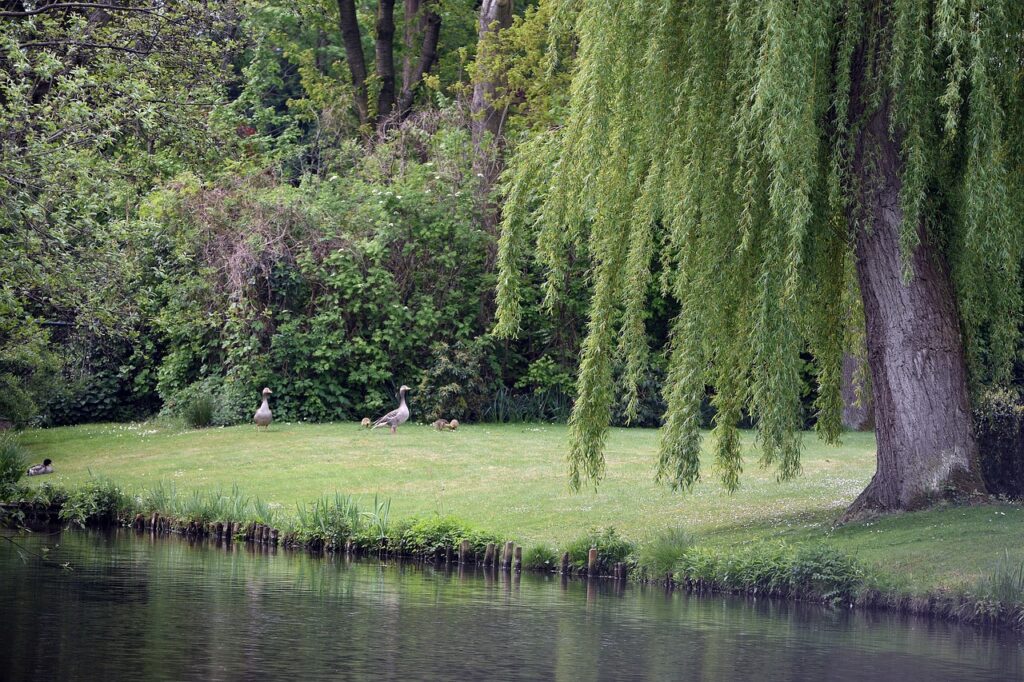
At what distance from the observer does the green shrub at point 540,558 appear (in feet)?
54.8

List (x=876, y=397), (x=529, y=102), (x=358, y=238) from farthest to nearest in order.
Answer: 1. (x=529, y=102)
2. (x=358, y=238)
3. (x=876, y=397)

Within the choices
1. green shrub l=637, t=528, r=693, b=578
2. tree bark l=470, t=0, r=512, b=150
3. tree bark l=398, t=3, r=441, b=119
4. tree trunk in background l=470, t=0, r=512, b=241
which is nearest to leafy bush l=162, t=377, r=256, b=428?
tree trunk in background l=470, t=0, r=512, b=241

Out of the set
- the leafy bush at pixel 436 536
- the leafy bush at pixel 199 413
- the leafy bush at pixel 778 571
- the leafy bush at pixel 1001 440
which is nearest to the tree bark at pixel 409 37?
the leafy bush at pixel 199 413

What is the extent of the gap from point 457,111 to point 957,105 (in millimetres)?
19979

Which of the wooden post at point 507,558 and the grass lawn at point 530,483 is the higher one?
the grass lawn at point 530,483

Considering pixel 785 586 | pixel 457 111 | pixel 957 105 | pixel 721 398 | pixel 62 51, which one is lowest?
pixel 785 586

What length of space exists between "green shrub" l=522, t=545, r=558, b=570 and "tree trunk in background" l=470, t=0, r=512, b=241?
13736mm

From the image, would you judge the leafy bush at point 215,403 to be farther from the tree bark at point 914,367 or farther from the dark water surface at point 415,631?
the tree bark at point 914,367

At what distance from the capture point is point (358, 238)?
28984 millimetres

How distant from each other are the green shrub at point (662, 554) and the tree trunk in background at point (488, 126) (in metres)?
14.2

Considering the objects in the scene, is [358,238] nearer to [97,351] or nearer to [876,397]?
[97,351]

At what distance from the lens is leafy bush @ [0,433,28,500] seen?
645 inches

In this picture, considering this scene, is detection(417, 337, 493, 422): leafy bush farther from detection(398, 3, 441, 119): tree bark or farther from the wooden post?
the wooden post

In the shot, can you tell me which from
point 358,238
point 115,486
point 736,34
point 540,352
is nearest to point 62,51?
point 115,486
